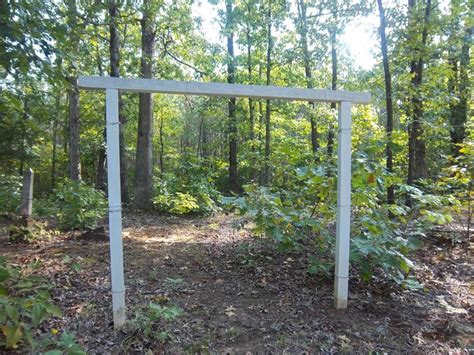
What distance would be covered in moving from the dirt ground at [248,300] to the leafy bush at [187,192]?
2.69m

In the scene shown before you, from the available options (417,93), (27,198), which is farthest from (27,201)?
(417,93)

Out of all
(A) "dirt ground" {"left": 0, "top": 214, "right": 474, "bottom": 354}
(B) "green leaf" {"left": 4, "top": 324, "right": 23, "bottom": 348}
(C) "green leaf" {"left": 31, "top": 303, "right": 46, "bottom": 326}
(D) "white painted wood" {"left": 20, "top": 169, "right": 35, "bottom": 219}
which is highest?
(D) "white painted wood" {"left": 20, "top": 169, "right": 35, "bottom": 219}

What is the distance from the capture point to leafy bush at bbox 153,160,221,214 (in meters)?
7.45

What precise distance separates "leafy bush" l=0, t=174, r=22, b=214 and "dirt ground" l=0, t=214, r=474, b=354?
2.66m

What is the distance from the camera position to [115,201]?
2.55 metres

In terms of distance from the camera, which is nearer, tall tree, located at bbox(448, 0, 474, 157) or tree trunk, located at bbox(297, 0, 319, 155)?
tall tree, located at bbox(448, 0, 474, 157)

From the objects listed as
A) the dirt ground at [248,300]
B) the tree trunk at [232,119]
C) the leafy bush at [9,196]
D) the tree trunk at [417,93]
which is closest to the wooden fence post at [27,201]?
the dirt ground at [248,300]

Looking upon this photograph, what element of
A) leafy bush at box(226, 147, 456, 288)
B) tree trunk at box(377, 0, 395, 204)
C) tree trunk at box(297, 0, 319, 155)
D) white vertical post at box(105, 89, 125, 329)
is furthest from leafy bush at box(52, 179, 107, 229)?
tree trunk at box(377, 0, 395, 204)

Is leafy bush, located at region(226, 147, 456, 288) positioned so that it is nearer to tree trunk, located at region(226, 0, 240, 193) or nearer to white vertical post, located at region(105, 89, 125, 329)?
white vertical post, located at region(105, 89, 125, 329)

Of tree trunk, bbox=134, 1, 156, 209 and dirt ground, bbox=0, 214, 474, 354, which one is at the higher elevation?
tree trunk, bbox=134, 1, 156, 209

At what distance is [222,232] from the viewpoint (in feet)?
18.7

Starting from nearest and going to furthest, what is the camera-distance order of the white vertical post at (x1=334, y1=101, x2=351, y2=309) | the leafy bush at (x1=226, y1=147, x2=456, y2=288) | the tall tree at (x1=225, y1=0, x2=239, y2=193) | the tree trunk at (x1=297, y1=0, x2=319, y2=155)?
the white vertical post at (x1=334, y1=101, x2=351, y2=309), the leafy bush at (x1=226, y1=147, x2=456, y2=288), the tree trunk at (x1=297, y1=0, x2=319, y2=155), the tall tree at (x1=225, y1=0, x2=239, y2=193)

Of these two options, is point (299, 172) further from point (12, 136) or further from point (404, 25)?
point (12, 136)

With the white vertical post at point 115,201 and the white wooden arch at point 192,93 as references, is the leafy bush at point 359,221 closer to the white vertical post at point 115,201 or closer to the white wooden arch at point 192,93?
the white wooden arch at point 192,93
